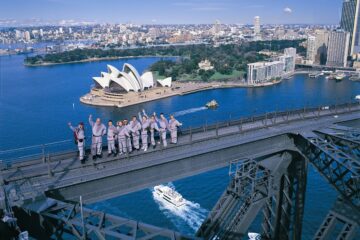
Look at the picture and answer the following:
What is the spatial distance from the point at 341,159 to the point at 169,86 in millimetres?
28735

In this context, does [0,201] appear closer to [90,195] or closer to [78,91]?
[90,195]

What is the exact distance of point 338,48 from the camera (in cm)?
4828

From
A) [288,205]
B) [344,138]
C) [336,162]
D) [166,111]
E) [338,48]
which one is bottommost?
[166,111]

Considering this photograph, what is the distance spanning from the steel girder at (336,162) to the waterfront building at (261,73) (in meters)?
30.4

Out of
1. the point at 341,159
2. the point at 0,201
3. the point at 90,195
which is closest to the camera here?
the point at 0,201

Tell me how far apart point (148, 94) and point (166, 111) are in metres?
6.12

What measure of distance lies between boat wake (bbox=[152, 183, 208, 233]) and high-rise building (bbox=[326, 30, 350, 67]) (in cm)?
4448

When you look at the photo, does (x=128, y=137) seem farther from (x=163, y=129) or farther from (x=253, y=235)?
(x=253, y=235)

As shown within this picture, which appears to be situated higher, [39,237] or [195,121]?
[39,237]

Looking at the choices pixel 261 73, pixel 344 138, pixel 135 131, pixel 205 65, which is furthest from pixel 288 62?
pixel 135 131

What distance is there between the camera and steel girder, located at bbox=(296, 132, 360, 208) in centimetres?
398

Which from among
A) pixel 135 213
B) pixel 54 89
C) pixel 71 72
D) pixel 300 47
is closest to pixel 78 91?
pixel 54 89

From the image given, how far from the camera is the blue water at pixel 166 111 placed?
9.79 meters

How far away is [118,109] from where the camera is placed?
2625cm
